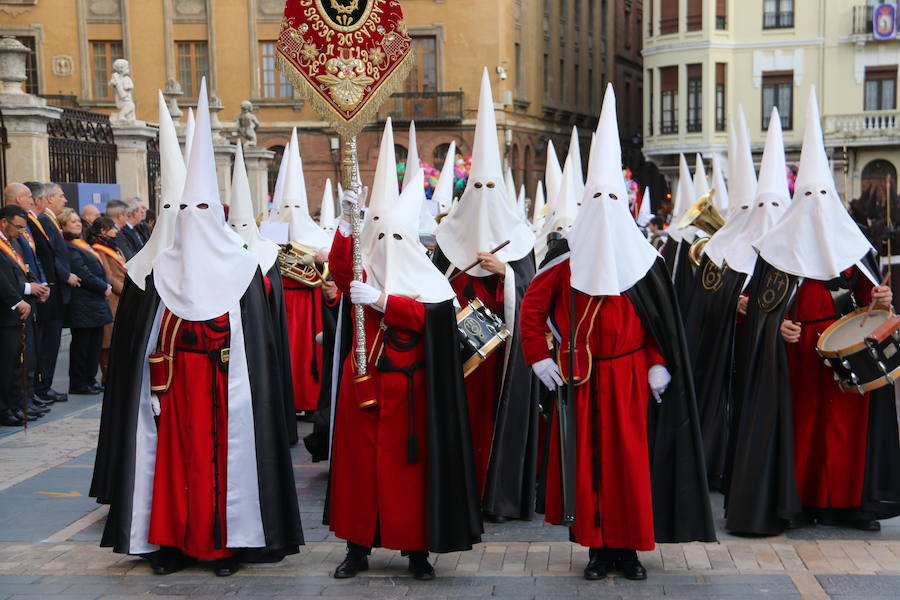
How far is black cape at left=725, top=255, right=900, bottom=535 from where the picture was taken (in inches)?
279

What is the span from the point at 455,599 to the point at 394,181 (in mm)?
2370

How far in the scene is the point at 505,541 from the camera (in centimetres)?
711

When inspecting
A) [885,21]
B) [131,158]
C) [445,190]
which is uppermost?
[885,21]

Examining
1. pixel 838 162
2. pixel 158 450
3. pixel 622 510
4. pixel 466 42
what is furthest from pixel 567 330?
pixel 838 162

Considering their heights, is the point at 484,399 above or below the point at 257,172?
below

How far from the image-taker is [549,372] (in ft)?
20.7

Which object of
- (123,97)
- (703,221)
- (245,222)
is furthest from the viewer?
(123,97)

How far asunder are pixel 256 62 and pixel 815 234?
3701 centimetres

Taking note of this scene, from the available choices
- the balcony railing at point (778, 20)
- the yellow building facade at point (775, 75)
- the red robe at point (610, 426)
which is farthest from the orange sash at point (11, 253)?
the balcony railing at point (778, 20)

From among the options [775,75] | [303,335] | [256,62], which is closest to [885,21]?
[775,75]

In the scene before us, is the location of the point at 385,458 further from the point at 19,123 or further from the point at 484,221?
the point at 19,123

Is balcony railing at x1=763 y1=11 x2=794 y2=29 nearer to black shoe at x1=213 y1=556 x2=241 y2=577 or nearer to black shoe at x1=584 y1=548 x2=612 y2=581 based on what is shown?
black shoe at x1=584 y1=548 x2=612 y2=581

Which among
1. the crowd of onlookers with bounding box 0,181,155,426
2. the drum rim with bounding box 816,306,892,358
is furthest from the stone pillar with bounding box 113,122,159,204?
the drum rim with bounding box 816,306,892,358

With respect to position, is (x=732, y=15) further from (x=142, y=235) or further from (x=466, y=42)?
(x=142, y=235)
